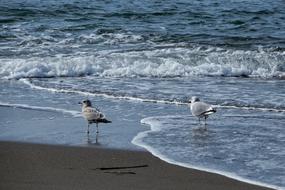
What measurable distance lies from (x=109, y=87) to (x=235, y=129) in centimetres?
362

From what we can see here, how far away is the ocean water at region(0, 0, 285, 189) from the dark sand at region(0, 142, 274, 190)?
0.24 metres

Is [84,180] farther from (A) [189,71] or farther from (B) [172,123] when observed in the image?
(A) [189,71]

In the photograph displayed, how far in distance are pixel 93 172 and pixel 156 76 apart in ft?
22.9

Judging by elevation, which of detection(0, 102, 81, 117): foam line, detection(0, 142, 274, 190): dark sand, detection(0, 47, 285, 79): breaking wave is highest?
detection(0, 47, 285, 79): breaking wave

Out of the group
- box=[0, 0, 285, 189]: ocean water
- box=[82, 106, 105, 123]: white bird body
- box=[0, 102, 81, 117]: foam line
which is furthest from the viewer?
box=[0, 102, 81, 117]: foam line

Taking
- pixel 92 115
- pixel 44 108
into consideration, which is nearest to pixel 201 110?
pixel 92 115

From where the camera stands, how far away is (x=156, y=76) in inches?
503

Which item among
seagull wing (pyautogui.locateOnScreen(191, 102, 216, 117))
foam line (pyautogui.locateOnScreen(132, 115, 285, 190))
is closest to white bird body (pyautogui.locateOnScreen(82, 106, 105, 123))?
foam line (pyautogui.locateOnScreen(132, 115, 285, 190))

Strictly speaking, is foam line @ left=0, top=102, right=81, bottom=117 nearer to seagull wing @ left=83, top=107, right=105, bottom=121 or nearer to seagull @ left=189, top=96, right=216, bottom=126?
seagull wing @ left=83, top=107, right=105, bottom=121

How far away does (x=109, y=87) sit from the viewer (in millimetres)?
11266

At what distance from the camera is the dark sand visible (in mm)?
5434

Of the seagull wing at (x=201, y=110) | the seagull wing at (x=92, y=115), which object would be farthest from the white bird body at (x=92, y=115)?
the seagull wing at (x=201, y=110)

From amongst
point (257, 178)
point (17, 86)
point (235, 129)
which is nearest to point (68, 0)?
point (17, 86)

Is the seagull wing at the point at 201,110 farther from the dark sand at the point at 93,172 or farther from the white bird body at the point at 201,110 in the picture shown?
the dark sand at the point at 93,172
